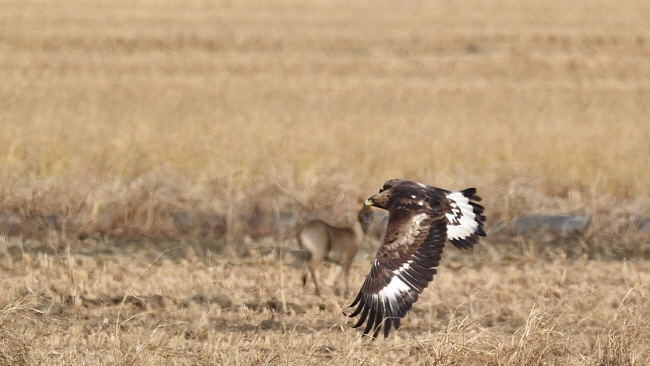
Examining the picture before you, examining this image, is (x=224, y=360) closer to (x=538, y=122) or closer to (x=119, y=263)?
(x=119, y=263)

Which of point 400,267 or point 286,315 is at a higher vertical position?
point 400,267

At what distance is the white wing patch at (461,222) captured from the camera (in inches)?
258

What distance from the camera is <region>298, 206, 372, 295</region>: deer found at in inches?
292

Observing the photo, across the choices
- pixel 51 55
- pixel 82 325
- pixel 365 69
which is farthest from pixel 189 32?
pixel 82 325

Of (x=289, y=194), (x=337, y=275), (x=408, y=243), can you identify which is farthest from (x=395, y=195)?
(x=289, y=194)

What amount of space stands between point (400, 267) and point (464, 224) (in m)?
1.22

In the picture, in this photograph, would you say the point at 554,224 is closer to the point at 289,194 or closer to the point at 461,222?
the point at 289,194

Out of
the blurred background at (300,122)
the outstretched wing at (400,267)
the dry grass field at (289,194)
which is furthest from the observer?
the blurred background at (300,122)

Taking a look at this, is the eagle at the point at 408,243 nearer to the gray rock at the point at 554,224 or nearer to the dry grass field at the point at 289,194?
the dry grass field at the point at 289,194

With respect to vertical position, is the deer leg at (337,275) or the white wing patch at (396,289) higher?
the white wing patch at (396,289)

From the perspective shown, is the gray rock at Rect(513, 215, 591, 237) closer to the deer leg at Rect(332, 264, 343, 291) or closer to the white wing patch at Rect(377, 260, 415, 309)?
the deer leg at Rect(332, 264, 343, 291)

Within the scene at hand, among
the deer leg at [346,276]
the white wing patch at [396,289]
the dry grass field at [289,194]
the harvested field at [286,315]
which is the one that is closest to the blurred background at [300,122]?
the dry grass field at [289,194]

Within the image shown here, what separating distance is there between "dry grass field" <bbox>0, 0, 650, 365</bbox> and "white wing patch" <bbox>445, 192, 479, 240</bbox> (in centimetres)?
61

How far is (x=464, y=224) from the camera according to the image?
6566mm
